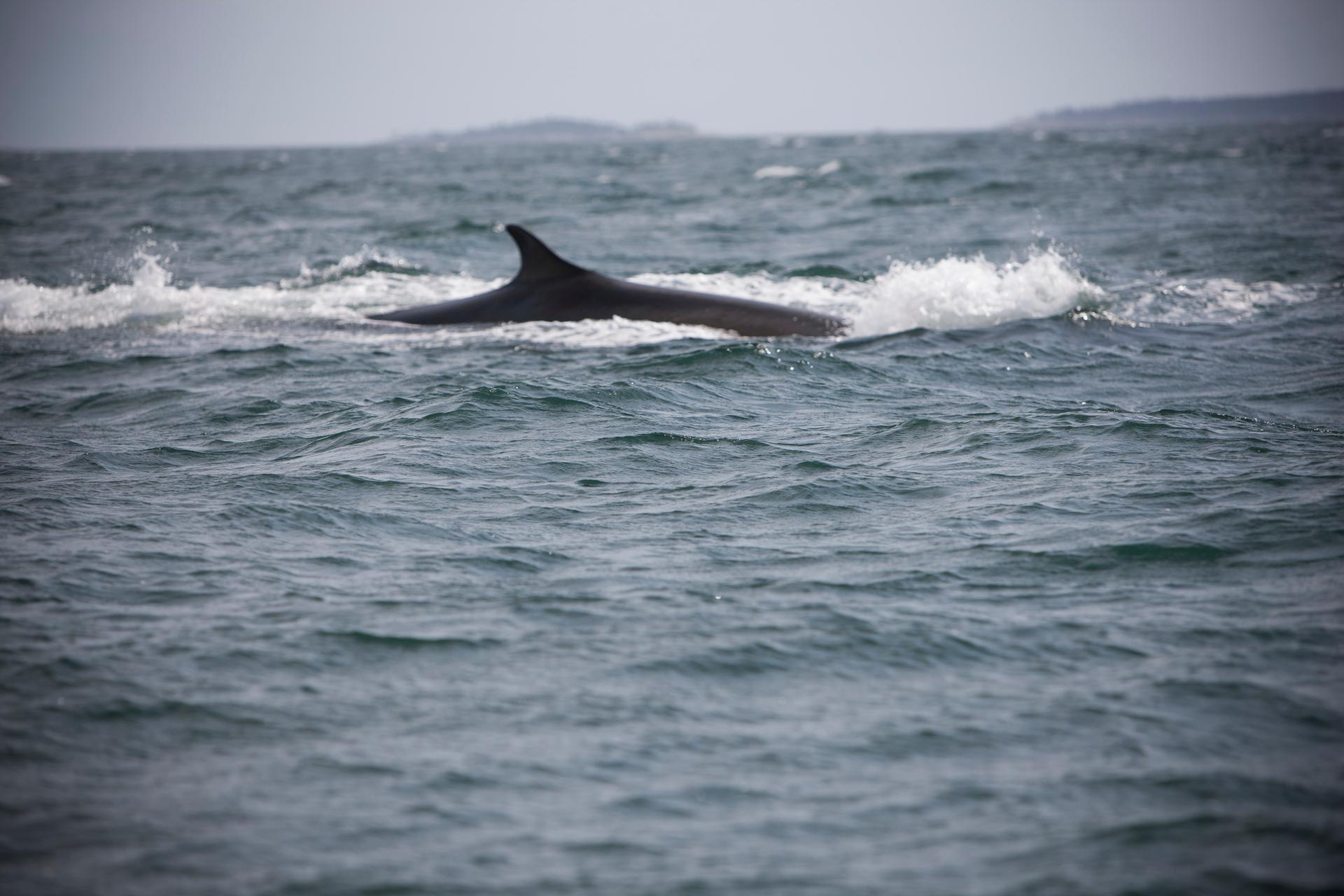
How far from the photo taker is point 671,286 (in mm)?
19000

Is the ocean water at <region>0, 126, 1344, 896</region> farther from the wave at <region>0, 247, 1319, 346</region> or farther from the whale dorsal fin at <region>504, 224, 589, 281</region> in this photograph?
the whale dorsal fin at <region>504, 224, 589, 281</region>

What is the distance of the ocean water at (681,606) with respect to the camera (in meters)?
4.34

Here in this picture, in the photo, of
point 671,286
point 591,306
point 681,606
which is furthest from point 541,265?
point 681,606

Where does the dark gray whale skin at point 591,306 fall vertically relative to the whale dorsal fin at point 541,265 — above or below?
below

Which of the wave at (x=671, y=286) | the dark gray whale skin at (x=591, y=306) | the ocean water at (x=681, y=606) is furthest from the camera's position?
the wave at (x=671, y=286)

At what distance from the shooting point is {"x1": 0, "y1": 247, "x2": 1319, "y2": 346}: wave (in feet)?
48.1

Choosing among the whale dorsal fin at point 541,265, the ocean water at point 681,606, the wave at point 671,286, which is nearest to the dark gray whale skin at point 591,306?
the whale dorsal fin at point 541,265

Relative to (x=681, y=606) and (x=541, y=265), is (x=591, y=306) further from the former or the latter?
(x=681, y=606)

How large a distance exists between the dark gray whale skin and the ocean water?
16.3 inches

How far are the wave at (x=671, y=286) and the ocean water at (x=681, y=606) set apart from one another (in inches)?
6.2

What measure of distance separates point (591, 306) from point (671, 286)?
14.0 feet

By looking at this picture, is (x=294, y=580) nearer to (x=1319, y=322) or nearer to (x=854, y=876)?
(x=854, y=876)

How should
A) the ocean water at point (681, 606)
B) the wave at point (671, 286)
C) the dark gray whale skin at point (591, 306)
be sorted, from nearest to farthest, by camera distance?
the ocean water at point (681, 606) → the dark gray whale skin at point (591, 306) → the wave at point (671, 286)

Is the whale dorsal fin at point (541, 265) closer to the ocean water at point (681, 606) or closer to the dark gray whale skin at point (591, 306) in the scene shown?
the dark gray whale skin at point (591, 306)
